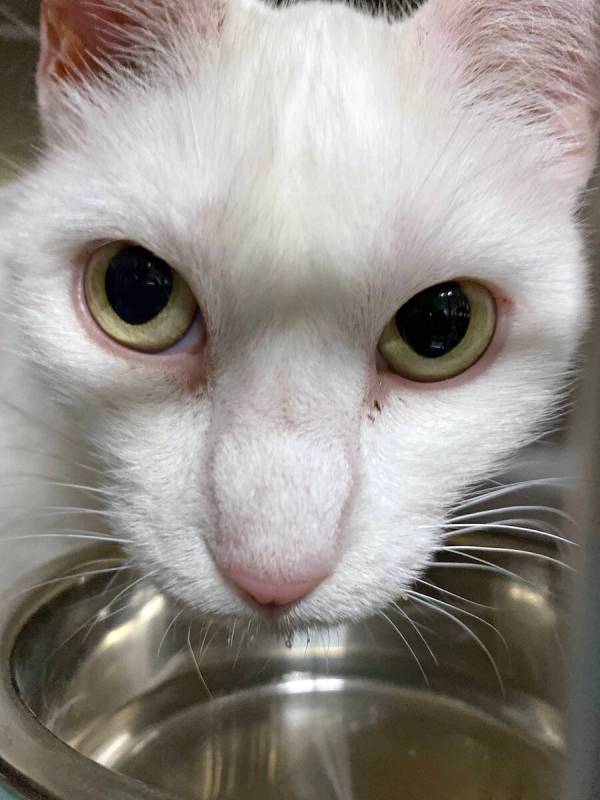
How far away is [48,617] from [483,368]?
0.57 meters

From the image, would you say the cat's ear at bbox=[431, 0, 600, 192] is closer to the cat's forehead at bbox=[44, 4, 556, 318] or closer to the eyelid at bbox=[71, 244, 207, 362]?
the cat's forehead at bbox=[44, 4, 556, 318]

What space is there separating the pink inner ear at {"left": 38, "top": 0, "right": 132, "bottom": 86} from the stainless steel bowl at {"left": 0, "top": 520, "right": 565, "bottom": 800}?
0.51 meters

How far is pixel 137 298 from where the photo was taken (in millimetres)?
714

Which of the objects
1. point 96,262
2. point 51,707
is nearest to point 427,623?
point 51,707

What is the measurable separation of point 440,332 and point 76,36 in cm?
42

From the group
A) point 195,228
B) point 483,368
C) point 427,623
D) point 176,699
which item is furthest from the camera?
point 427,623

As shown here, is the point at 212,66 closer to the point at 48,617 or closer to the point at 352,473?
the point at 352,473

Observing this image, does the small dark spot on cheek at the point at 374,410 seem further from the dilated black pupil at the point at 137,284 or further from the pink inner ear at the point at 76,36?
the pink inner ear at the point at 76,36

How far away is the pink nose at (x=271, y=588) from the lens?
606 millimetres

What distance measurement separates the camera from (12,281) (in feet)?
2.63

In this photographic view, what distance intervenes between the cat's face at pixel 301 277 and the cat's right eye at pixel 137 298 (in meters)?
0.01

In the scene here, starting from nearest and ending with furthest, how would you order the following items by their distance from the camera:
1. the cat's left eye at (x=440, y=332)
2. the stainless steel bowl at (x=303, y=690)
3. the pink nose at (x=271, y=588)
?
the pink nose at (x=271, y=588) < the cat's left eye at (x=440, y=332) < the stainless steel bowl at (x=303, y=690)

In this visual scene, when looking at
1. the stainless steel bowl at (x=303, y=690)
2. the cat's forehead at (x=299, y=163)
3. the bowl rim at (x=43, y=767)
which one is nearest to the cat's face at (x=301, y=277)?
the cat's forehead at (x=299, y=163)

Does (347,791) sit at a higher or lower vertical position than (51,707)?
lower
